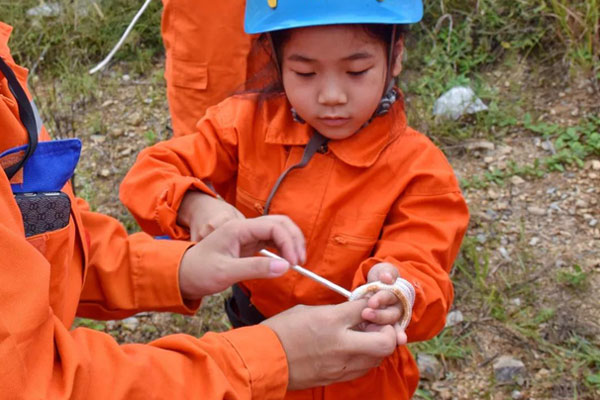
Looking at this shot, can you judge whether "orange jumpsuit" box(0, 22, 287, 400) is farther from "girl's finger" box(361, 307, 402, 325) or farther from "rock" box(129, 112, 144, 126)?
"rock" box(129, 112, 144, 126)

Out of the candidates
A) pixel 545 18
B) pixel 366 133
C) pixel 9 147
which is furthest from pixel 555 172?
pixel 9 147

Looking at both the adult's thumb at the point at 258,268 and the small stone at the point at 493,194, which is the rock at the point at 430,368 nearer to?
the small stone at the point at 493,194

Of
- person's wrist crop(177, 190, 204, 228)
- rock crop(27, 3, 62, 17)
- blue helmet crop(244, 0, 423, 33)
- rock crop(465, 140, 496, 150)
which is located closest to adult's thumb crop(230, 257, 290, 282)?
person's wrist crop(177, 190, 204, 228)

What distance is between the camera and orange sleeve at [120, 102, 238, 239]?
1865 millimetres

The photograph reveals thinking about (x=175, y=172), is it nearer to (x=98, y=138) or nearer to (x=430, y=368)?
(x=430, y=368)

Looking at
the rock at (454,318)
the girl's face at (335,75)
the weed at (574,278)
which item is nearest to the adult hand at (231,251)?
the girl's face at (335,75)

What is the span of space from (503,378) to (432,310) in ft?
3.34

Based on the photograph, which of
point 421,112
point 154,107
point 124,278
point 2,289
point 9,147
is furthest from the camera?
point 154,107

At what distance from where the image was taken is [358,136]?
1.85m

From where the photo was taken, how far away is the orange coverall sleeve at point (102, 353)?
1.06m

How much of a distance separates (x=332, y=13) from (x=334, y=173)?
42cm

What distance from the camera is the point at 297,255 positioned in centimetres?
162

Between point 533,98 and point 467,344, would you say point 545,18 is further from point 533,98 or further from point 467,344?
point 467,344

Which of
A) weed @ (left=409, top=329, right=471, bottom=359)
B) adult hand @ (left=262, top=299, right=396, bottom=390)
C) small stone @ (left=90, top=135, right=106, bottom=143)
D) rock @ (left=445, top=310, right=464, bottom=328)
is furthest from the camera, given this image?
small stone @ (left=90, top=135, right=106, bottom=143)
